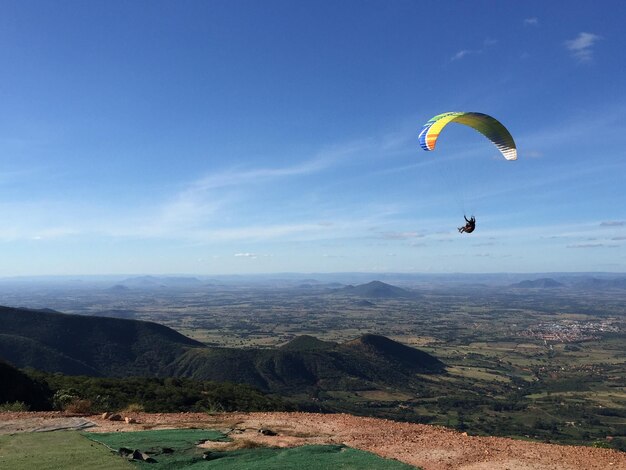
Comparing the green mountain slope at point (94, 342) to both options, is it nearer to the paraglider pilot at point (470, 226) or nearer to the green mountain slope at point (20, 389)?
the green mountain slope at point (20, 389)

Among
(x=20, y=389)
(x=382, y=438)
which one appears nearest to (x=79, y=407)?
(x=20, y=389)

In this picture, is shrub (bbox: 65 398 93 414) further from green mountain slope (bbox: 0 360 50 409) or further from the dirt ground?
green mountain slope (bbox: 0 360 50 409)

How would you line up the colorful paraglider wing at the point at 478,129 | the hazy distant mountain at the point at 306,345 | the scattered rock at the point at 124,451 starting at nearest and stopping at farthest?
the scattered rock at the point at 124,451 → the colorful paraglider wing at the point at 478,129 → the hazy distant mountain at the point at 306,345

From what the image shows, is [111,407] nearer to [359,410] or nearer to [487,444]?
[487,444]

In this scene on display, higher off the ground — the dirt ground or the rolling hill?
the dirt ground

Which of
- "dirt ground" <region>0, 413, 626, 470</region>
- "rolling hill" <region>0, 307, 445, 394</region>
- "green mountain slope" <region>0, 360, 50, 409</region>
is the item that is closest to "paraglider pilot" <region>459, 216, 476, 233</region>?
"dirt ground" <region>0, 413, 626, 470</region>

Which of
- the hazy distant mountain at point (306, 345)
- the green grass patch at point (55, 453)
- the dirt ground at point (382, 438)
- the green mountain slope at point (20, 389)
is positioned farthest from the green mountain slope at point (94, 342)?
the green grass patch at point (55, 453)
